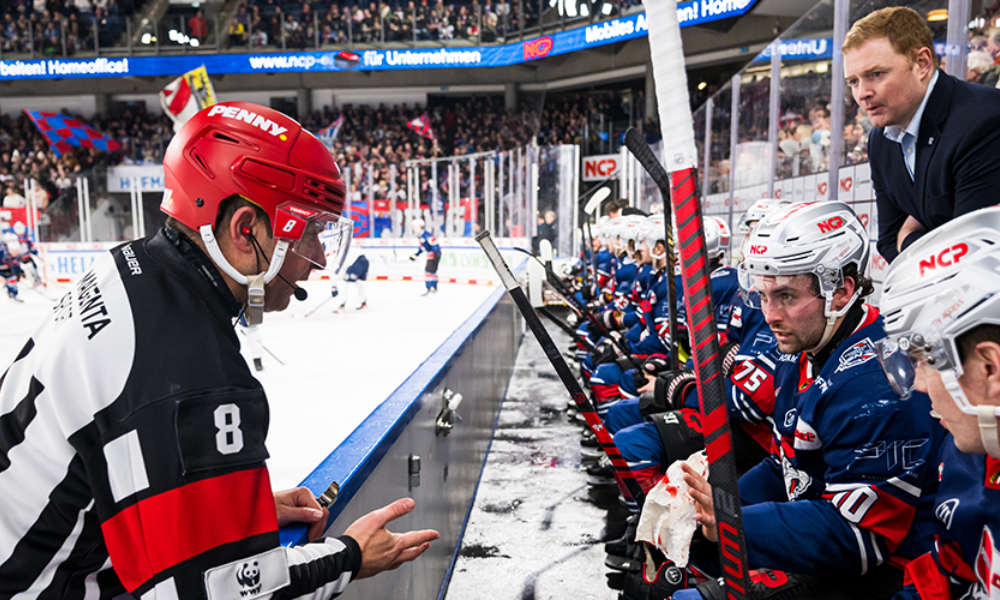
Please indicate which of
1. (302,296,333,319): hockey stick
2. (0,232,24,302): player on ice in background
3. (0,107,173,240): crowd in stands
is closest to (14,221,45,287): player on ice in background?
(0,232,24,302): player on ice in background

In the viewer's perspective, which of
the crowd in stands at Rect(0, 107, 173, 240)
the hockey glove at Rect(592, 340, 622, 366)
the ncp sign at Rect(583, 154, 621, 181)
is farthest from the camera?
the crowd in stands at Rect(0, 107, 173, 240)

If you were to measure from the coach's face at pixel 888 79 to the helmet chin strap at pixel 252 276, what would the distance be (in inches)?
60.1

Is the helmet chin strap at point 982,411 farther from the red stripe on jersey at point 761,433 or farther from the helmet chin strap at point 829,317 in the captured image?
the red stripe on jersey at point 761,433

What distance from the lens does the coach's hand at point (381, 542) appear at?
41.1 inches

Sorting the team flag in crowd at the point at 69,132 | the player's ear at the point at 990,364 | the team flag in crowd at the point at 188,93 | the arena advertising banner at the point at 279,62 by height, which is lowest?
the player's ear at the point at 990,364

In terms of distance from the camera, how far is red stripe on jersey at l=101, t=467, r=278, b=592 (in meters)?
0.80

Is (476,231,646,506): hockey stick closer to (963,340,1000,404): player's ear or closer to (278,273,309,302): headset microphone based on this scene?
(278,273,309,302): headset microphone

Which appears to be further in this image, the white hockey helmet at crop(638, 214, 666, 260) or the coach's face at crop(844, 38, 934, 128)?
the white hockey helmet at crop(638, 214, 666, 260)

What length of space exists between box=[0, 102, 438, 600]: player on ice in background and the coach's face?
1617mm

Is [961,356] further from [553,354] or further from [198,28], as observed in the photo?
[198,28]

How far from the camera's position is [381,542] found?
42.0 inches

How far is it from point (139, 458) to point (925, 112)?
194 cm

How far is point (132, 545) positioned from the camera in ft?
2.72

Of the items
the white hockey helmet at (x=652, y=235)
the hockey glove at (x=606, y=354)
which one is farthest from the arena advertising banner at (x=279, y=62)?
the hockey glove at (x=606, y=354)
